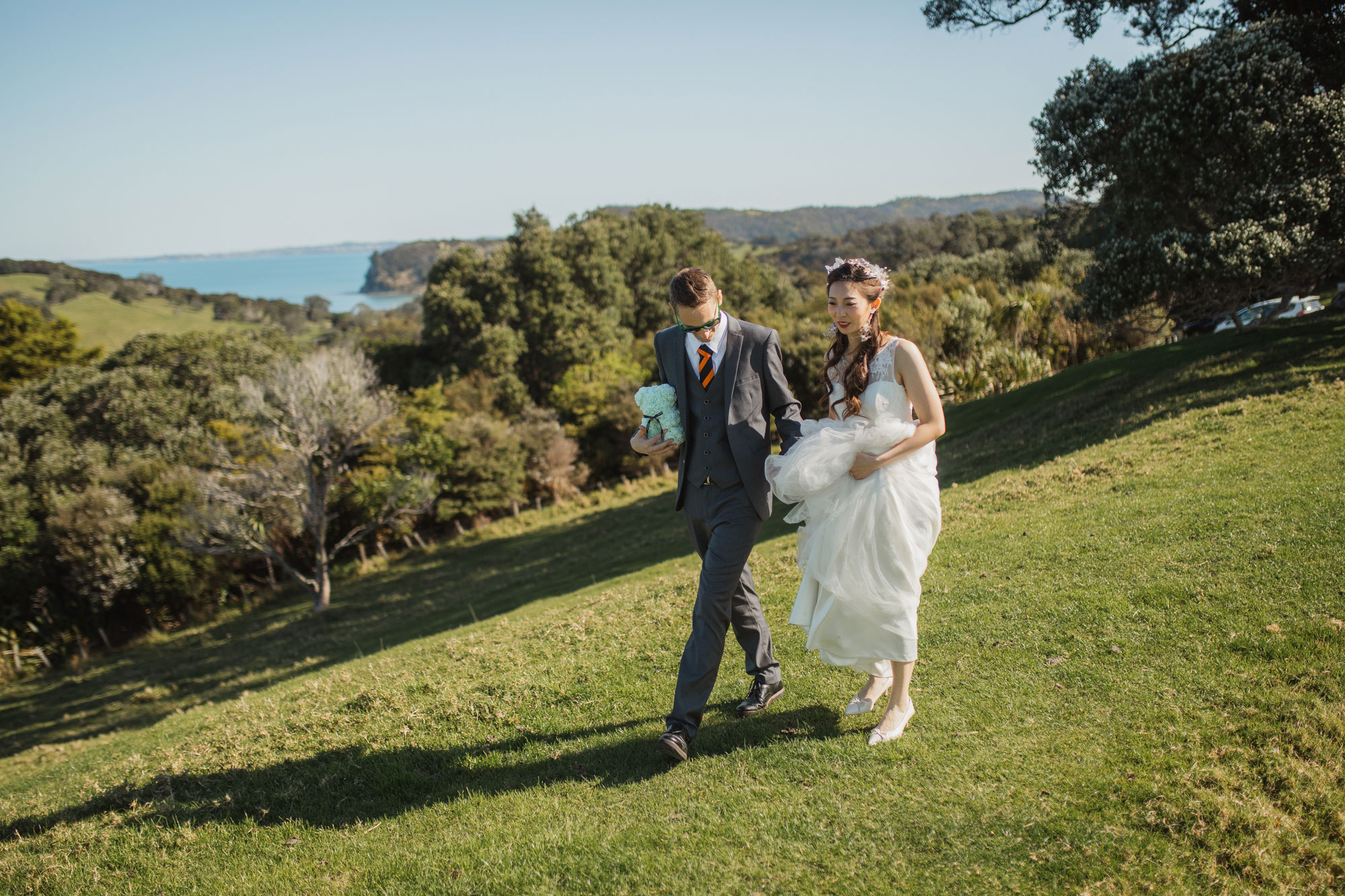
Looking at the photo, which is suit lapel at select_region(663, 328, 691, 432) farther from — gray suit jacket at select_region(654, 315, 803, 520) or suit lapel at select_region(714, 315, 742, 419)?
suit lapel at select_region(714, 315, 742, 419)

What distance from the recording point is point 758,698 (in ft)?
16.5

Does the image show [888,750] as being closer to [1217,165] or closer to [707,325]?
[707,325]

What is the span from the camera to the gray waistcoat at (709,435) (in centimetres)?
464

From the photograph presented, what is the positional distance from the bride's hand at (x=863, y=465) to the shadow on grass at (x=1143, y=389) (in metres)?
8.89

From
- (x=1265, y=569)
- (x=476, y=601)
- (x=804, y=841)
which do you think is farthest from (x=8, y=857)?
(x=476, y=601)

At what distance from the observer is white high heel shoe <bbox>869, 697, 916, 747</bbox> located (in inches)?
171

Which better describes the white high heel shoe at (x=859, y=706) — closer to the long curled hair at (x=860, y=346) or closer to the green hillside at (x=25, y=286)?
the long curled hair at (x=860, y=346)

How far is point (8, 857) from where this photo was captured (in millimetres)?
5090

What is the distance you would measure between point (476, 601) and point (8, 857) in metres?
11.6

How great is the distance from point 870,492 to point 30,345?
61.2m

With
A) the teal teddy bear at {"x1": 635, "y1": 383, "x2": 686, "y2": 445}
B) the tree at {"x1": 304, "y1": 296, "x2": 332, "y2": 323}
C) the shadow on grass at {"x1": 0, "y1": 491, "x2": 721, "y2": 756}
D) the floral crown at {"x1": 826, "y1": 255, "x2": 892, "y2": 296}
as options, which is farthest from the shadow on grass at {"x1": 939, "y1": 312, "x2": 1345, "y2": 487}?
the tree at {"x1": 304, "y1": 296, "x2": 332, "y2": 323}

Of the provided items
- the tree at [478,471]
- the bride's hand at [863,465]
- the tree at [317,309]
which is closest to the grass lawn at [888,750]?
the bride's hand at [863,465]

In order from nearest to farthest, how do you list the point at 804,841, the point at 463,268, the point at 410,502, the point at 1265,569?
the point at 804,841 → the point at 1265,569 → the point at 410,502 → the point at 463,268

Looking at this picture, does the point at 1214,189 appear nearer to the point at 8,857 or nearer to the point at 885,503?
the point at 885,503
